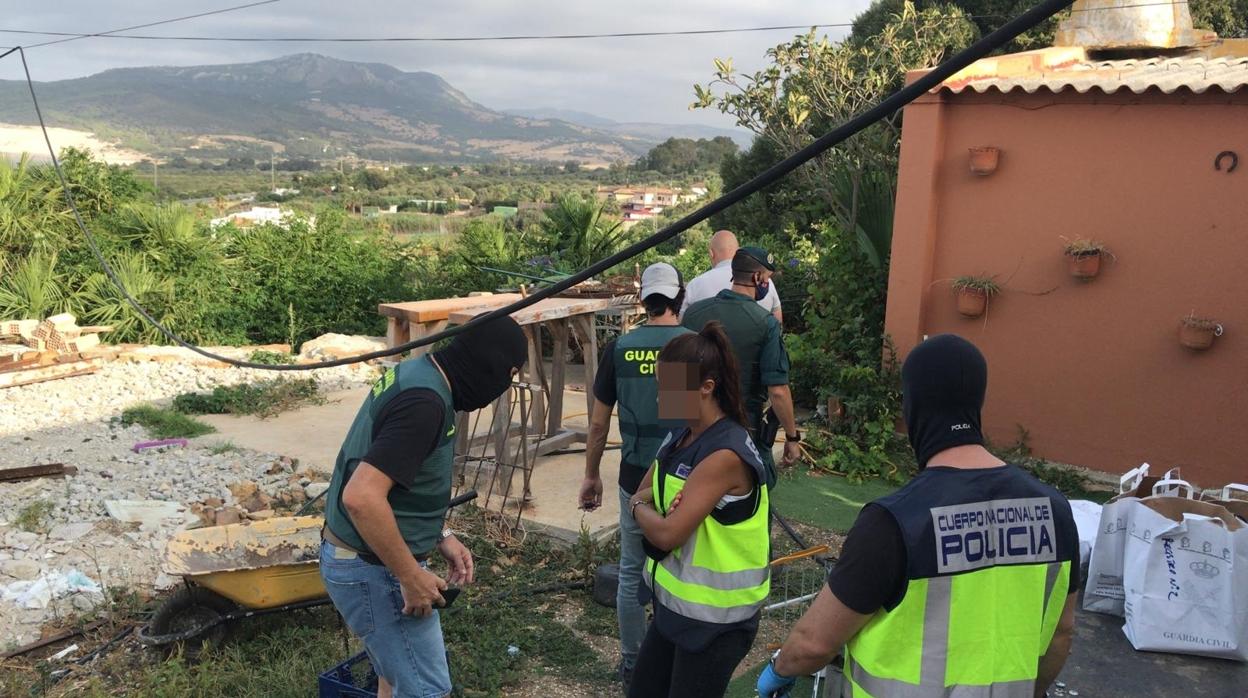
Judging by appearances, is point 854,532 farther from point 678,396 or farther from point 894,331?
point 894,331

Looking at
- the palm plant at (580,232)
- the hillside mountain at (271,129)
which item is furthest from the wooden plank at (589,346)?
the hillside mountain at (271,129)

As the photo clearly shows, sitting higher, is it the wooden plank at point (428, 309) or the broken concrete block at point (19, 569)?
the wooden plank at point (428, 309)

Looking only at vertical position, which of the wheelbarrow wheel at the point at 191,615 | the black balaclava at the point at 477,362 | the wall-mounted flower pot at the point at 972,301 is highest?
the black balaclava at the point at 477,362

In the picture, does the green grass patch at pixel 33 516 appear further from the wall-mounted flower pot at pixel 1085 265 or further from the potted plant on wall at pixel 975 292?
the wall-mounted flower pot at pixel 1085 265

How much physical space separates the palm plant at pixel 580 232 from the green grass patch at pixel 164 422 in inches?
231

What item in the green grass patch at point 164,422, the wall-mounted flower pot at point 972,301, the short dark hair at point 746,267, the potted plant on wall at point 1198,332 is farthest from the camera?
the green grass patch at point 164,422

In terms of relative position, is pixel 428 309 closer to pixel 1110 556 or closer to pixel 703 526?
pixel 703 526

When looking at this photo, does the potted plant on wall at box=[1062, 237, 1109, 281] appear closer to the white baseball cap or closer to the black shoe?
the white baseball cap

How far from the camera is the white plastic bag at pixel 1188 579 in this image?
14.1 ft

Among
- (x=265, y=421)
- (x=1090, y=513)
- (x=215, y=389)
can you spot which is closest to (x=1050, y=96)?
(x=1090, y=513)

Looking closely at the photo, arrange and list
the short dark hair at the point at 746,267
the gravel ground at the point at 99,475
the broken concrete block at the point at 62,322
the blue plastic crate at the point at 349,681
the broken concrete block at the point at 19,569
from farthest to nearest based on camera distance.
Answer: the broken concrete block at the point at 62,322
the gravel ground at the point at 99,475
the broken concrete block at the point at 19,569
the short dark hair at the point at 746,267
the blue plastic crate at the point at 349,681

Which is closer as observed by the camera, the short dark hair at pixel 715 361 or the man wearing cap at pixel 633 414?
the short dark hair at pixel 715 361

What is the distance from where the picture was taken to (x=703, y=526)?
2.63m

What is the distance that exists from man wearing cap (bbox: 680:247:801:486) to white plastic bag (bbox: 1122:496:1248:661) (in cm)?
186
